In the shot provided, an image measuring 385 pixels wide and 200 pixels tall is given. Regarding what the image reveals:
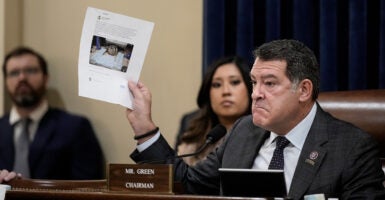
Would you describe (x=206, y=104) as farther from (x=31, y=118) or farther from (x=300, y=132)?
(x=300, y=132)

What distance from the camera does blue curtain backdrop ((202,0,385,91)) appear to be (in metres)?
3.50

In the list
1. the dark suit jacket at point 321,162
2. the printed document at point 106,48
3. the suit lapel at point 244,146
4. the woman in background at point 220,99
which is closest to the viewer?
the dark suit jacket at point 321,162

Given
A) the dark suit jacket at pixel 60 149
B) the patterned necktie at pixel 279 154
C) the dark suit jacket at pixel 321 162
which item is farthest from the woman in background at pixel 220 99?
the patterned necktie at pixel 279 154

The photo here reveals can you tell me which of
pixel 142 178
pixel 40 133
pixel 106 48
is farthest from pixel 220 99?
pixel 142 178

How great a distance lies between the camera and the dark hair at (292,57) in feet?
7.84

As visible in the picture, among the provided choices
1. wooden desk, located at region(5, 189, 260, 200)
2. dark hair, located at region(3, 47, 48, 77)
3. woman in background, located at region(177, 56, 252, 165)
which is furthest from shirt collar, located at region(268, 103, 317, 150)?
dark hair, located at region(3, 47, 48, 77)

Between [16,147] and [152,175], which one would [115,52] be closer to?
[152,175]

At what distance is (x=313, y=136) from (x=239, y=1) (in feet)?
5.31

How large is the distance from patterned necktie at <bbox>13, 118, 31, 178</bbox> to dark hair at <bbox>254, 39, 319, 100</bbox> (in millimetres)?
2284

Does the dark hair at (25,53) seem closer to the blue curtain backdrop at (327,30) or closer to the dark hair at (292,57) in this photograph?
the blue curtain backdrop at (327,30)

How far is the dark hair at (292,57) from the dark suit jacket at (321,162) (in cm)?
15

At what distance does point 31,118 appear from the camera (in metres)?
4.42

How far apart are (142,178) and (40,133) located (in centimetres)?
234

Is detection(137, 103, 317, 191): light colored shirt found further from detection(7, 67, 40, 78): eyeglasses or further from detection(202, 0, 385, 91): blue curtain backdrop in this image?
detection(7, 67, 40, 78): eyeglasses
